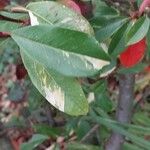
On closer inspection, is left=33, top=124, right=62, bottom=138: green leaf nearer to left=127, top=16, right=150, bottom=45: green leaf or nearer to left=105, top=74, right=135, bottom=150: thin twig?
left=105, top=74, right=135, bottom=150: thin twig

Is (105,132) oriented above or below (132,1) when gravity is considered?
below

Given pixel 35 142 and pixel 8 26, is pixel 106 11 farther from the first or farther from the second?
pixel 35 142

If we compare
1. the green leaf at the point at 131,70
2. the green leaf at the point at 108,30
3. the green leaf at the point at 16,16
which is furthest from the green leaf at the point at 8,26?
the green leaf at the point at 131,70

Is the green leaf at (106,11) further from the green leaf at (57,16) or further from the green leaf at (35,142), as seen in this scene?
the green leaf at (35,142)

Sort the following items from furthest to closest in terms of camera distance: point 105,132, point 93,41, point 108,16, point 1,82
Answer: point 1,82 < point 105,132 < point 108,16 < point 93,41

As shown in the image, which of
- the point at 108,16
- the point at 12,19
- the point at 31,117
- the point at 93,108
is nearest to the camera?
the point at 12,19

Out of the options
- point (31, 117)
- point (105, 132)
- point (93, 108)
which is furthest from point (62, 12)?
point (31, 117)

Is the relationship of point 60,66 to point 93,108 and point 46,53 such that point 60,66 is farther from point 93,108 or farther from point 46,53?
point 93,108
